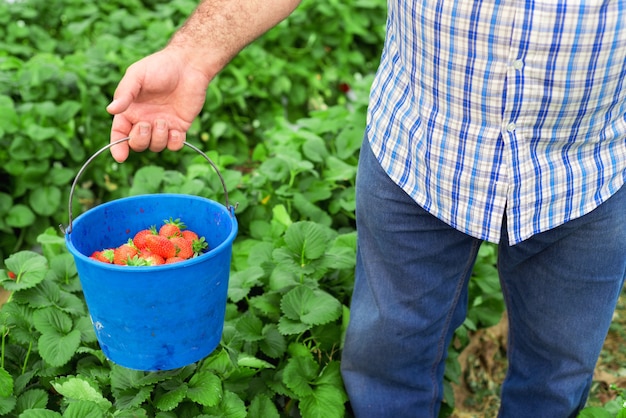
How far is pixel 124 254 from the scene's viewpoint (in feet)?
5.04

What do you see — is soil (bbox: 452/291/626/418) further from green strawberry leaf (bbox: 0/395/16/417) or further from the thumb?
the thumb

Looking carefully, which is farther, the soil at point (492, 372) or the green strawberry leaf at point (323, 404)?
the soil at point (492, 372)

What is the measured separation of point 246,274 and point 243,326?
0.19 meters

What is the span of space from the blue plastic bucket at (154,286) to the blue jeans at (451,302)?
0.38 metres

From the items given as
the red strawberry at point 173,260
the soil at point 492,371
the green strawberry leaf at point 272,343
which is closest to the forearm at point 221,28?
the red strawberry at point 173,260

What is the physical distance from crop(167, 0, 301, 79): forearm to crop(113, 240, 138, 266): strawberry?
387 mm

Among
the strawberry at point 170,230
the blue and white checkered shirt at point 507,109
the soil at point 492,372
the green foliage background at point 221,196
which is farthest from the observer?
the soil at point 492,372

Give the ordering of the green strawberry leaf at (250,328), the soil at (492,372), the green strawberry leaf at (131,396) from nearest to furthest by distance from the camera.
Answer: the green strawberry leaf at (131,396), the green strawberry leaf at (250,328), the soil at (492,372)

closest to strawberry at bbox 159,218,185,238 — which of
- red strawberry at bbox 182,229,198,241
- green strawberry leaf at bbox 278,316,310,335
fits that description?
red strawberry at bbox 182,229,198,241

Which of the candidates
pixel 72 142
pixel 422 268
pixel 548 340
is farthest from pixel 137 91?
pixel 72 142

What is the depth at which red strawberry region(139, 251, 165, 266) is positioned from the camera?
4.93 feet

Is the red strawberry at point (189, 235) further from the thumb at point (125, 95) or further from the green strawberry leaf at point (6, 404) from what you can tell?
the green strawberry leaf at point (6, 404)

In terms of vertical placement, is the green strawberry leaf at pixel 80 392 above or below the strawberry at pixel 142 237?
below

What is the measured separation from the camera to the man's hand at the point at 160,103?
61.1 inches
